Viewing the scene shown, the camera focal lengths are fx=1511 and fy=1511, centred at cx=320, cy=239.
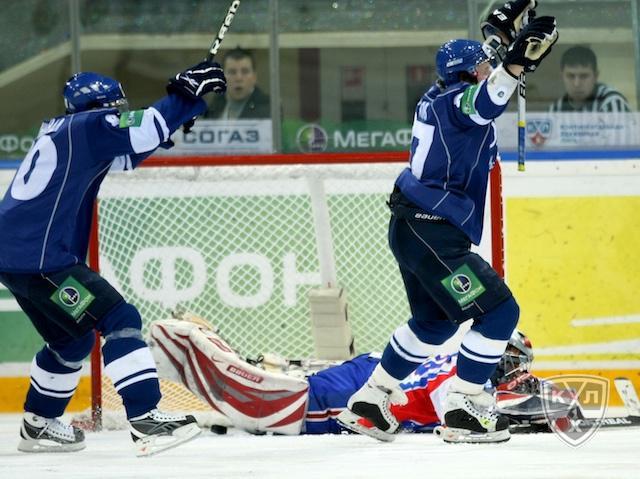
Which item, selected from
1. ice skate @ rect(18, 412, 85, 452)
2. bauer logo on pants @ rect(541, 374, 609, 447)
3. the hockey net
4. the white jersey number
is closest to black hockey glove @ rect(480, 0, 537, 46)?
the hockey net

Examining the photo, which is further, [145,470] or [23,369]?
[23,369]

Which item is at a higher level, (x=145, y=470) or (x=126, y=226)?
(x=126, y=226)

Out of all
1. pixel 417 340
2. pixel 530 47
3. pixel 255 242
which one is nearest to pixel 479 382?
pixel 417 340

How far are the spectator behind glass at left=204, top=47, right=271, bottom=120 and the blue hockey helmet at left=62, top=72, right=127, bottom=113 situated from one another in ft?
6.62

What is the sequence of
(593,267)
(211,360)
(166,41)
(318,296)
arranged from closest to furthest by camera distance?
(211,360)
(318,296)
(593,267)
(166,41)

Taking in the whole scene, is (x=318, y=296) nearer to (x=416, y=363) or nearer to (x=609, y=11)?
(x=416, y=363)

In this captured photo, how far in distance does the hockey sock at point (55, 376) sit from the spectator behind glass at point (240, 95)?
2.05m

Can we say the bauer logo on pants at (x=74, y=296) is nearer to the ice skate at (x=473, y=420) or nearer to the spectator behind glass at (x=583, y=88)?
the ice skate at (x=473, y=420)

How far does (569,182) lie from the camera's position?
19.6 feet

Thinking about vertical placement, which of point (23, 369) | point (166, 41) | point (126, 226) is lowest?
point (23, 369)

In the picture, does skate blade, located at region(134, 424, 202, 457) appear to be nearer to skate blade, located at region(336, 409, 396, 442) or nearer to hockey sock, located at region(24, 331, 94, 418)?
hockey sock, located at region(24, 331, 94, 418)

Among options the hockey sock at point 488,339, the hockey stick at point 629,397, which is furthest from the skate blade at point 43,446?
the hockey stick at point 629,397

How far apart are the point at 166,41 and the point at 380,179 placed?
137 cm

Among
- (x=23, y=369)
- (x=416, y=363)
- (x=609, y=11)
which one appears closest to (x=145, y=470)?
(x=416, y=363)
